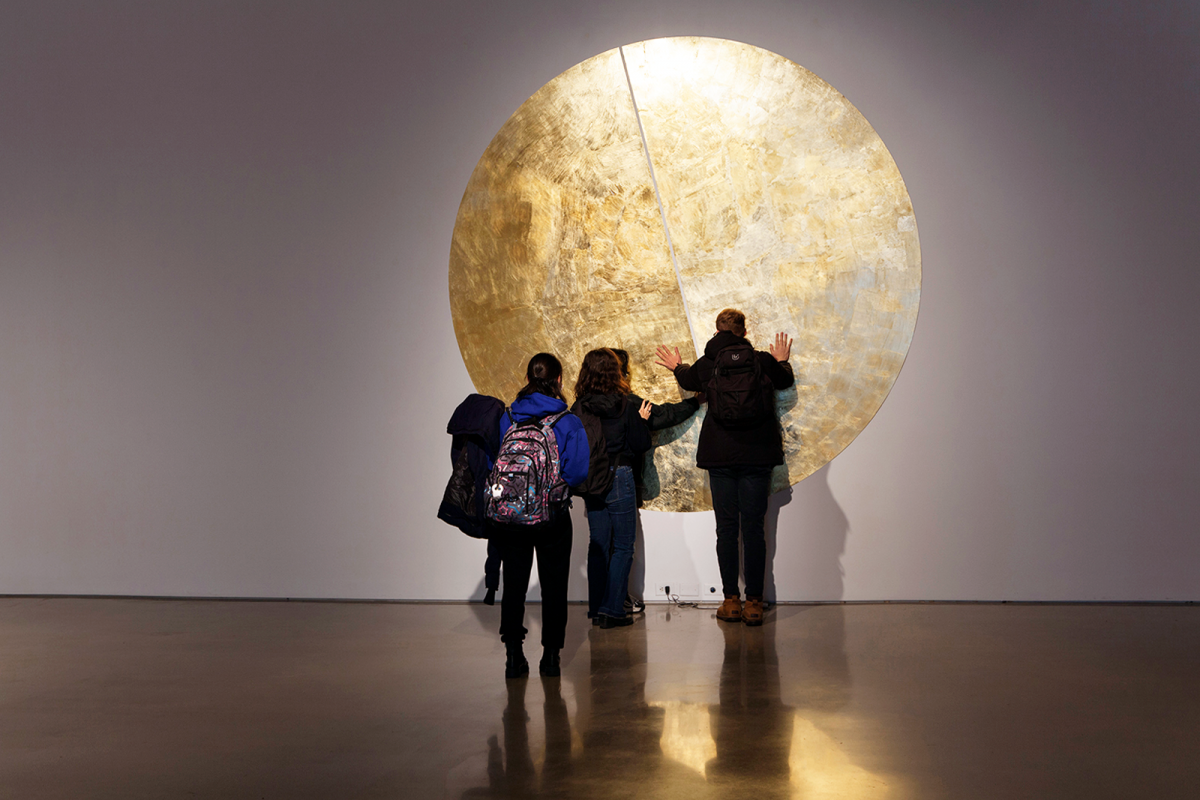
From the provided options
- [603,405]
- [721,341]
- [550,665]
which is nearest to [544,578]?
[550,665]

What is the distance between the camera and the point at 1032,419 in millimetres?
5684

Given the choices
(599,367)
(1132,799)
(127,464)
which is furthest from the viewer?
(127,464)

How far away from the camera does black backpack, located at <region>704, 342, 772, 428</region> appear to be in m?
5.18

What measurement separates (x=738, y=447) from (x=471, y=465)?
1.66m

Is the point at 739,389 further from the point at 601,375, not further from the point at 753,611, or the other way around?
the point at 753,611

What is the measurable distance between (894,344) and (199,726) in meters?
4.33

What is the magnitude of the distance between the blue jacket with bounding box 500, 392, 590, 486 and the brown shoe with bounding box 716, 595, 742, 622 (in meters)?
1.68

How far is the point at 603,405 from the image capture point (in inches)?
203

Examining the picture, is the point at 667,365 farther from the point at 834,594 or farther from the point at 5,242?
the point at 5,242

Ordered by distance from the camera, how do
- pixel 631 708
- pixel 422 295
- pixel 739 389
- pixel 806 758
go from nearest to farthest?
pixel 806 758, pixel 631 708, pixel 739 389, pixel 422 295

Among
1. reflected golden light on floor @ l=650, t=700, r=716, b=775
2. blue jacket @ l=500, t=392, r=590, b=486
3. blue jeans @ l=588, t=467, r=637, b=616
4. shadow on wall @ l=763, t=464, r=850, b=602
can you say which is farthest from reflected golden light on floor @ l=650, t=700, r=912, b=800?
shadow on wall @ l=763, t=464, r=850, b=602

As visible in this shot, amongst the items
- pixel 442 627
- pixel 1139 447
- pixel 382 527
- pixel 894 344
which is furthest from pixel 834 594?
pixel 382 527

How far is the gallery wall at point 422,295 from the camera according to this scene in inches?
223

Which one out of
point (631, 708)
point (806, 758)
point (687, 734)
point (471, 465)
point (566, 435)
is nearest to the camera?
point (806, 758)
